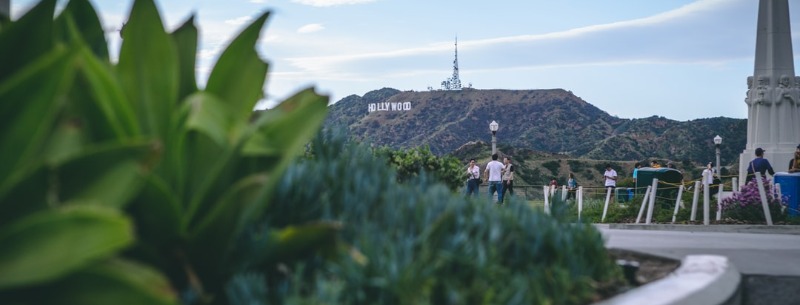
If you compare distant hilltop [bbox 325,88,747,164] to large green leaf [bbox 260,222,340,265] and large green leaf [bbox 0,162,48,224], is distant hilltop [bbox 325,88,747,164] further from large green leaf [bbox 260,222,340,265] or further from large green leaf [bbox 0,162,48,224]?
large green leaf [bbox 0,162,48,224]

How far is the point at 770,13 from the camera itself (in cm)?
2695

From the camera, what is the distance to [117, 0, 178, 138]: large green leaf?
2.98 m

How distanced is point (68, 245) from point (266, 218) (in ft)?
4.23

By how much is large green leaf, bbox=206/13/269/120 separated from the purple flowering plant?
1501 centimetres

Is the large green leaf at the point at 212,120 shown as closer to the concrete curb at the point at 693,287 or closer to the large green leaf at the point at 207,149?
the large green leaf at the point at 207,149

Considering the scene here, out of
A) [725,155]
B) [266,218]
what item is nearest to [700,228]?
[266,218]

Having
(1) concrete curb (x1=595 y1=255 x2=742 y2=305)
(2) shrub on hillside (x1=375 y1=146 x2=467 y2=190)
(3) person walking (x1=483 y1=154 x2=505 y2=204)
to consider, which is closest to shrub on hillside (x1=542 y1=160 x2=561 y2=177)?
(3) person walking (x1=483 y1=154 x2=505 y2=204)

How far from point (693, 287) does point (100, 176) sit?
3.00 m

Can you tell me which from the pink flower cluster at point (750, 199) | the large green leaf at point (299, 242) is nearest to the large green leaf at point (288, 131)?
the large green leaf at point (299, 242)

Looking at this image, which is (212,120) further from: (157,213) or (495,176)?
(495,176)

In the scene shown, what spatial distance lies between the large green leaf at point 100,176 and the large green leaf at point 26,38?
53cm

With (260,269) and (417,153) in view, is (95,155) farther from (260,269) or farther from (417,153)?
(417,153)

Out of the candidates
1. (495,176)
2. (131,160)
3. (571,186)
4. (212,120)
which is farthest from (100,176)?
(571,186)

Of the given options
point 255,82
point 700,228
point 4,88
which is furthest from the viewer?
point 700,228
